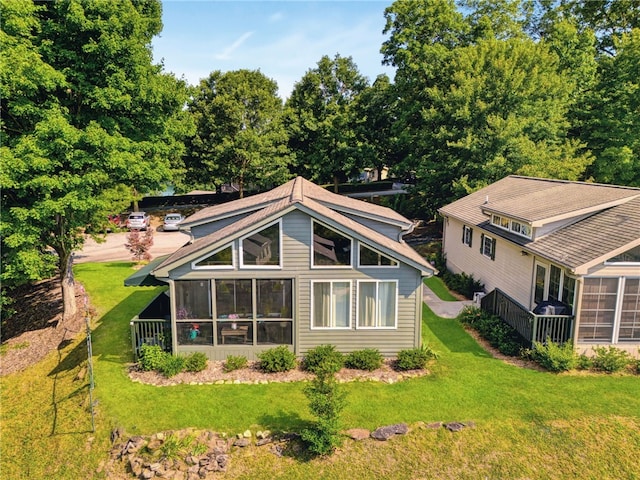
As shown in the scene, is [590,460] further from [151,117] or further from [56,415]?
[151,117]

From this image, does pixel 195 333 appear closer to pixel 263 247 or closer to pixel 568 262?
pixel 263 247

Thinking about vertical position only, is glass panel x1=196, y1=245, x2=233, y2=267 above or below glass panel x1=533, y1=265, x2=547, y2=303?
above

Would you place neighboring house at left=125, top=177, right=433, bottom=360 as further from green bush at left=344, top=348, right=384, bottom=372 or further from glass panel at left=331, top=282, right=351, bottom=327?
green bush at left=344, top=348, right=384, bottom=372

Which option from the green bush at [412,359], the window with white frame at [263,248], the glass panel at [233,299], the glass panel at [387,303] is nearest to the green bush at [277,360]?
the glass panel at [233,299]

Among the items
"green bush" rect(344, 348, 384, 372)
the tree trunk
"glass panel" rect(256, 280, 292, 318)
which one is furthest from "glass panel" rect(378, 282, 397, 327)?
the tree trunk

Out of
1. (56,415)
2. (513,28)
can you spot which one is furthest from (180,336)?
(513,28)
